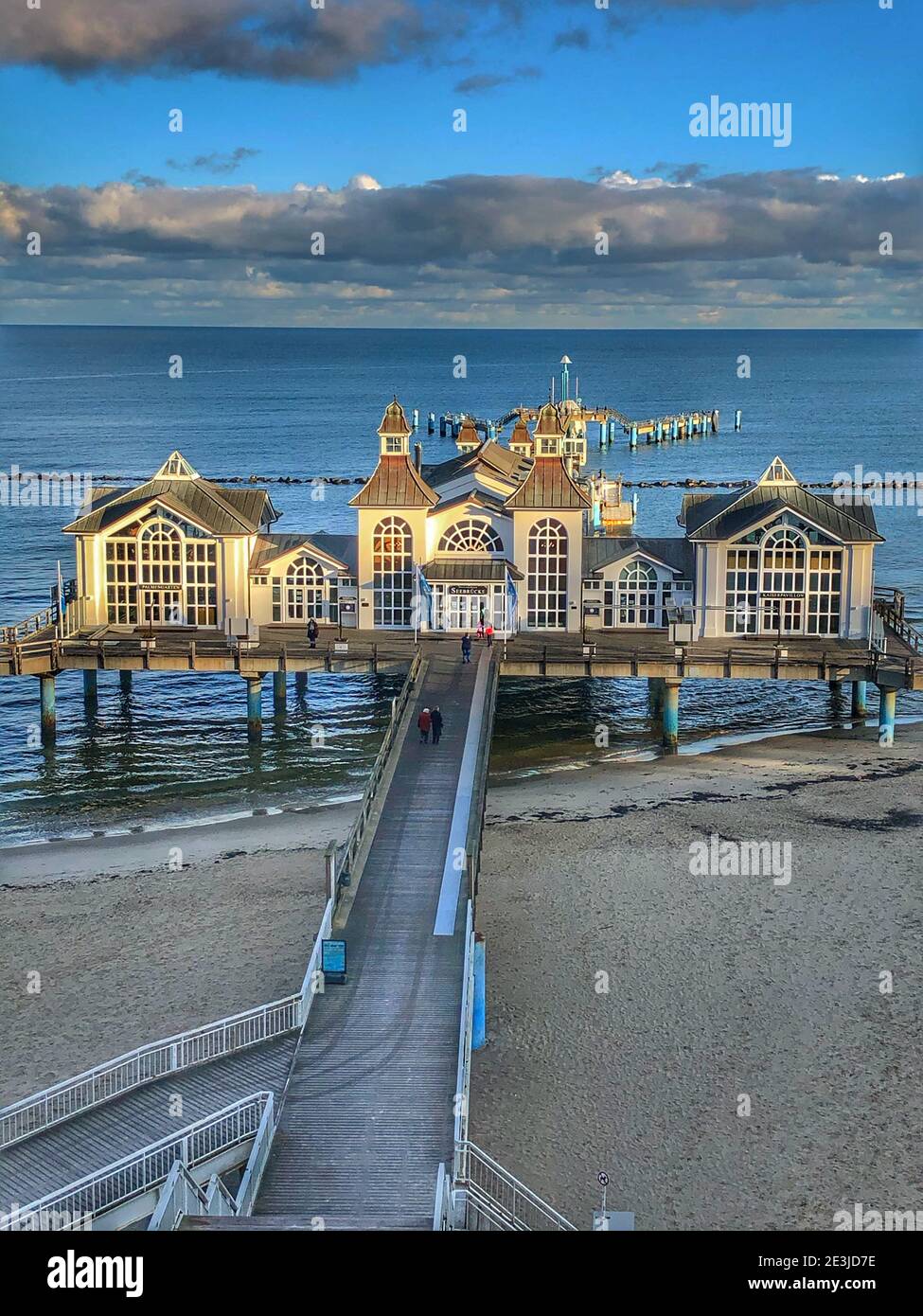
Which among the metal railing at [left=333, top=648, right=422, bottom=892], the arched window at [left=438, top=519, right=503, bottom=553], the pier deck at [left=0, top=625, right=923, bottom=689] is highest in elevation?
the arched window at [left=438, top=519, right=503, bottom=553]

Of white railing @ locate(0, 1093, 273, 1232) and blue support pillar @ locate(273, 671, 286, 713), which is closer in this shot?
white railing @ locate(0, 1093, 273, 1232)

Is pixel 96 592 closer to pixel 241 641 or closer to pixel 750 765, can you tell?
pixel 241 641

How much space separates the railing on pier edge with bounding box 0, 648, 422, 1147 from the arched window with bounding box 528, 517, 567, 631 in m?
23.0

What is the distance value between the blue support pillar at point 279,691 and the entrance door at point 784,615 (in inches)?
579

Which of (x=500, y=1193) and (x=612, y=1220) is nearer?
(x=612, y=1220)

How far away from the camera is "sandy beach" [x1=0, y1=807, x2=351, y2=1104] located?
2558 cm

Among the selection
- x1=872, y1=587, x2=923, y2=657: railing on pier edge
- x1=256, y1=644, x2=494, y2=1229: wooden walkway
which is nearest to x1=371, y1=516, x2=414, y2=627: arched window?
x1=872, y1=587, x2=923, y2=657: railing on pier edge

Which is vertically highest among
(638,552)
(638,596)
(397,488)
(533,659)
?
(397,488)

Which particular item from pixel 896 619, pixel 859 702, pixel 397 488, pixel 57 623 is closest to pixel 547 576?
pixel 397 488

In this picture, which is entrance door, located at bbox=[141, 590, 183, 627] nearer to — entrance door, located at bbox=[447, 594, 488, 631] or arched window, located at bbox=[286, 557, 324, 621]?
arched window, located at bbox=[286, 557, 324, 621]

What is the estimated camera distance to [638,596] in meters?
46.8

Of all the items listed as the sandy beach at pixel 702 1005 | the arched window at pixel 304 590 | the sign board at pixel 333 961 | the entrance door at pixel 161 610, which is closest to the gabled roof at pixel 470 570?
the arched window at pixel 304 590

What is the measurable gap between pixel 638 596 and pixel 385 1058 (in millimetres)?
27179

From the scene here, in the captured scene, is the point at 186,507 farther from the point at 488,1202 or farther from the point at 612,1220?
the point at 612,1220
